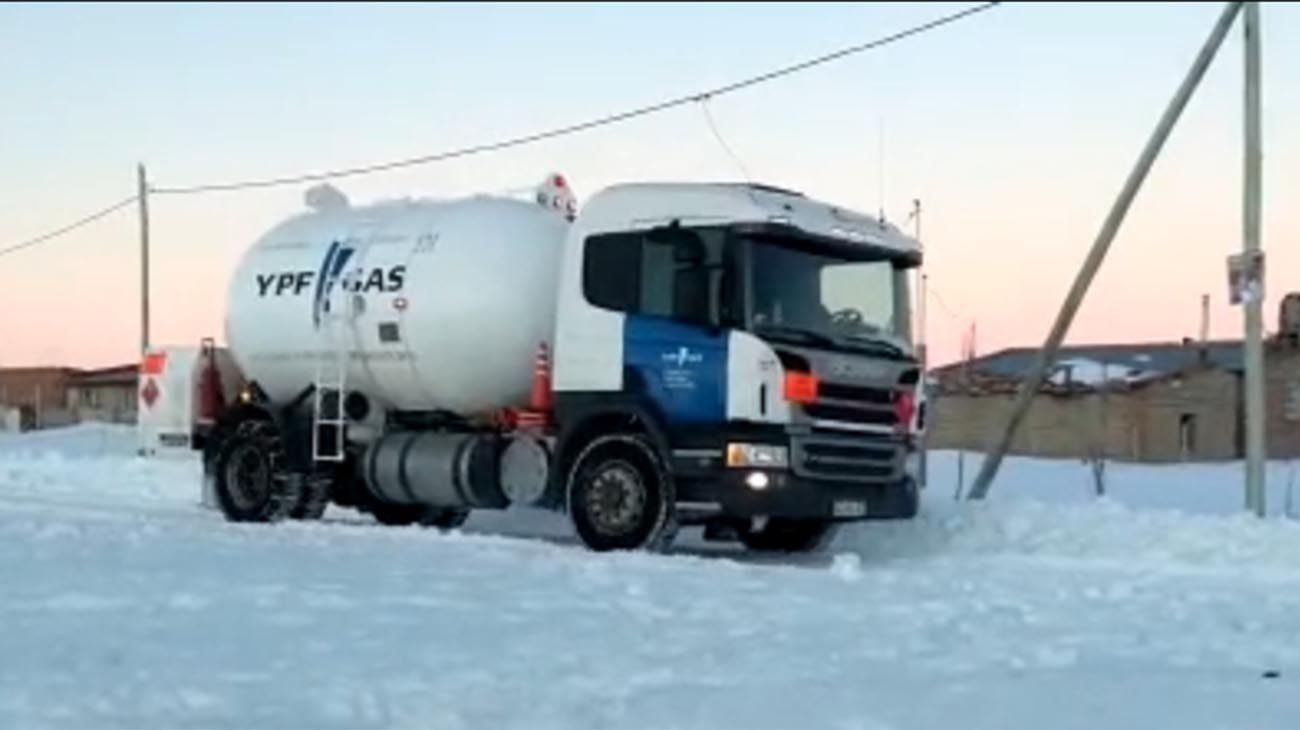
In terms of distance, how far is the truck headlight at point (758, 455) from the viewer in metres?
15.3

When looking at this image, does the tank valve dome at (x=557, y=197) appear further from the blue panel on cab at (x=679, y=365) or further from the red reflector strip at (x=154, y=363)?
the red reflector strip at (x=154, y=363)

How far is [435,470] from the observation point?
18.1 meters

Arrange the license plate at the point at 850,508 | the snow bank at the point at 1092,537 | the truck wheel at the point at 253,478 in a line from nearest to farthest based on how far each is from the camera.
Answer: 1. the license plate at the point at 850,508
2. the snow bank at the point at 1092,537
3. the truck wheel at the point at 253,478

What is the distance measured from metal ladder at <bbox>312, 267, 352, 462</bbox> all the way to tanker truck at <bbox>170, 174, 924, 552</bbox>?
0.07ft

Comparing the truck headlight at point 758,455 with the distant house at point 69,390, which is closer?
the truck headlight at point 758,455

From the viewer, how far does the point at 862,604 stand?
12172 millimetres

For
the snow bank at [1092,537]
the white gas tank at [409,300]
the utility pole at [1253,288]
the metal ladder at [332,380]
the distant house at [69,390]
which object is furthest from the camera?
the distant house at [69,390]

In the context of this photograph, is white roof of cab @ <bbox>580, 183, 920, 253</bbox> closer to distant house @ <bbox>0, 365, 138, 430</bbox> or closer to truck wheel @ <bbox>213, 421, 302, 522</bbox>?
truck wheel @ <bbox>213, 421, 302, 522</bbox>

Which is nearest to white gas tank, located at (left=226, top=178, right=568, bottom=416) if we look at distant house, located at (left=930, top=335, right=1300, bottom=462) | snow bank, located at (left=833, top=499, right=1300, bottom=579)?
snow bank, located at (left=833, top=499, right=1300, bottom=579)

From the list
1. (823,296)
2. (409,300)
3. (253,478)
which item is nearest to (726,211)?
(823,296)

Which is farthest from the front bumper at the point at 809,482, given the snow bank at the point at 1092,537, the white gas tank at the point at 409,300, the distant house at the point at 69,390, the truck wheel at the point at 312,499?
the distant house at the point at 69,390

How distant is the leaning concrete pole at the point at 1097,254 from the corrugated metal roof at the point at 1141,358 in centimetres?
4047

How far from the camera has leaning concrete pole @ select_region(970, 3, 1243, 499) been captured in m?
19.4

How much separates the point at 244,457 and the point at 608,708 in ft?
42.2
